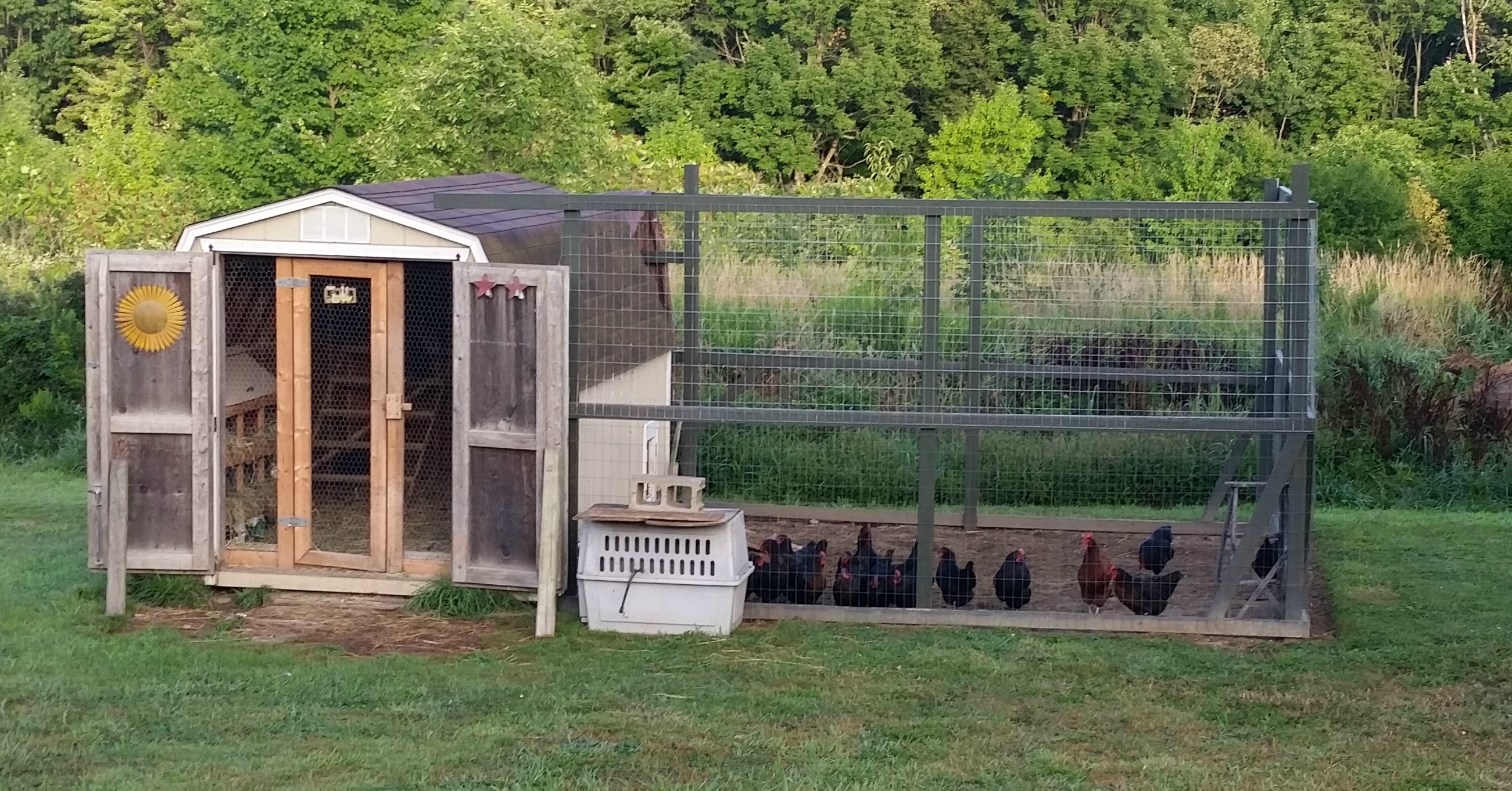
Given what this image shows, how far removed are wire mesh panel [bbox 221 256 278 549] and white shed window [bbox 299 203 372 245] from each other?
2.26 ft

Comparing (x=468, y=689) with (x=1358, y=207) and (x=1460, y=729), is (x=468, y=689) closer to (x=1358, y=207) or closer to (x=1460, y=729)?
(x=1460, y=729)

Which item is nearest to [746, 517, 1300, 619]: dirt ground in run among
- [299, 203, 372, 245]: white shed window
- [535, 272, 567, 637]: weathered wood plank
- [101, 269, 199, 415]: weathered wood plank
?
[535, 272, 567, 637]: weathered wood plank

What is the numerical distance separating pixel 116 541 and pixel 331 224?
6.50ft

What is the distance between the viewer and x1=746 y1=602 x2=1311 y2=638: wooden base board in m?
8.25

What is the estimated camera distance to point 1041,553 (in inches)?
409

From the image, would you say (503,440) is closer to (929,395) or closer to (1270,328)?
(929,395)

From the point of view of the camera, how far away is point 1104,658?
7.72 meters

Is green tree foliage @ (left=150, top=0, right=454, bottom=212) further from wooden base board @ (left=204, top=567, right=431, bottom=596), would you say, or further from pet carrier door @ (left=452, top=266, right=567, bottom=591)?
pet carrier door @ (left=452, top=266, right=567, bottom=591)

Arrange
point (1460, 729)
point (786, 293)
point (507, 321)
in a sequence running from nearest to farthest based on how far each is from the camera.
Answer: point (1460, 729) → point (507, 321) → point (786, 293)

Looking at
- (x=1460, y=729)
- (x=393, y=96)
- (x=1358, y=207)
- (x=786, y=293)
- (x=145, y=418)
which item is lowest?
(x=1460, y=729)

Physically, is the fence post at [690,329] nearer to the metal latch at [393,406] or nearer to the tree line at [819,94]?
the metal latch at [393,406]

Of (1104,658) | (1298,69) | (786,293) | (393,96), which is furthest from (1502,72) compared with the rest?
(1104,658)

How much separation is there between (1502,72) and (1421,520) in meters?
28.8

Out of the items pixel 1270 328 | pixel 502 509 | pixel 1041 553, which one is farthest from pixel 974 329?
pixel 502 509
